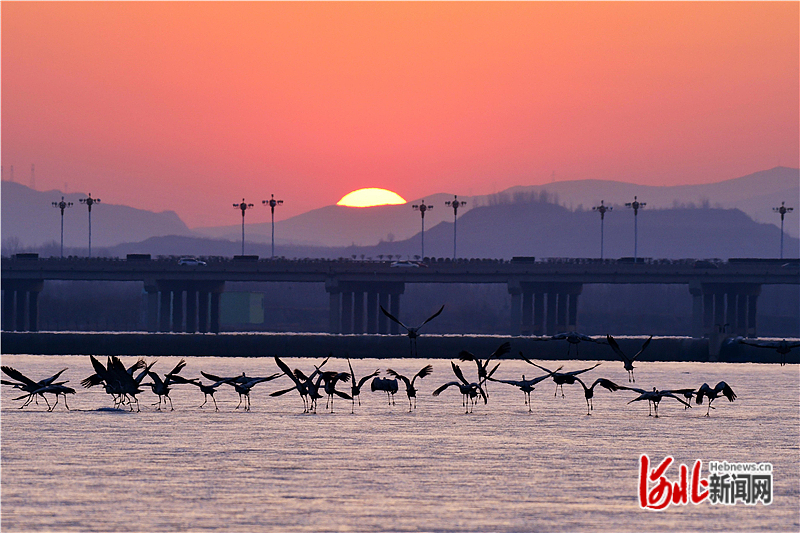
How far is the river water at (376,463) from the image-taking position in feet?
80.6

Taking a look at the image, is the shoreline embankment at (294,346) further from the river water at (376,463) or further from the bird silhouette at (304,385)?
the bird silhouette at (304,385)

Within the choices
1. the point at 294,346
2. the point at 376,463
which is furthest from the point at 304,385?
the point at 294,346

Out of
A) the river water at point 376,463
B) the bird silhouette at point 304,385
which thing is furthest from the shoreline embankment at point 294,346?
the bird silhouette at point 304,385

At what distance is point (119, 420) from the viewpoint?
1735 inches

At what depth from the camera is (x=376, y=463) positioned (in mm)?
32719

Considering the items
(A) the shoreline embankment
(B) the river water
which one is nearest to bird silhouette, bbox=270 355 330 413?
(B) the river water

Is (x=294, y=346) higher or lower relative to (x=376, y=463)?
higher

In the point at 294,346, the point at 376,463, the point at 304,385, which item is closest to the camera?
the point at 376,463

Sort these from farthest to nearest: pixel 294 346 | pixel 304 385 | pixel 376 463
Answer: pixel 294 346 < pixel 304 385 < pixel 376 463

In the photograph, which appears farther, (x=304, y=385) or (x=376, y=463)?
(x=304, y=385)

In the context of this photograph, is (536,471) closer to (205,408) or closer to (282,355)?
(205,408)

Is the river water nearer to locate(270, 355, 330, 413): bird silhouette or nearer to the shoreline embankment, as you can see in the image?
locate(270, 355, 330, 413): bird silhouette

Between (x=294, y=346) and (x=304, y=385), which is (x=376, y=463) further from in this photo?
(x=294, y=346)

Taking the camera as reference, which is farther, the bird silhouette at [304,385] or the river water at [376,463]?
the bird silhouette at [304,385]
